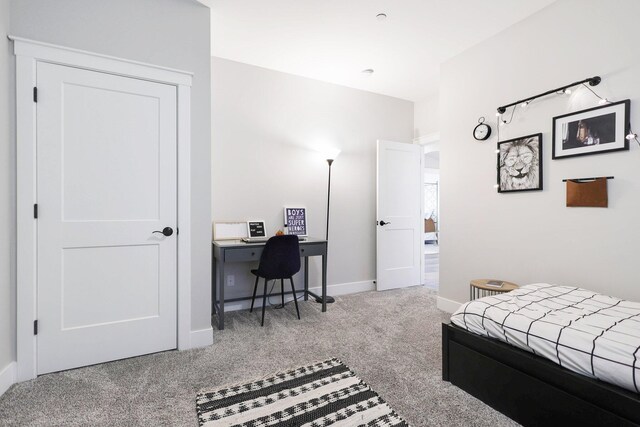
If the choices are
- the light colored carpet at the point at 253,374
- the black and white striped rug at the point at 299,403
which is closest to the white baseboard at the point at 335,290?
the light colored carpet at the point at 253,374

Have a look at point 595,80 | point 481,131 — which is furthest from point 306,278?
point 595,80

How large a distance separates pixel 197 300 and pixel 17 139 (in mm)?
1550

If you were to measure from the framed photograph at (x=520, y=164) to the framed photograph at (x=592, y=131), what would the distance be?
0.14 meters

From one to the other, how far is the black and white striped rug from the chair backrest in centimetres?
106

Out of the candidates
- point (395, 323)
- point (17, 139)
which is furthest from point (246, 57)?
point (395, 323)

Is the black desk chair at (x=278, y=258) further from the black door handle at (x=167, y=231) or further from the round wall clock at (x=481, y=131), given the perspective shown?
the round wall clock at (x=481, y=131)

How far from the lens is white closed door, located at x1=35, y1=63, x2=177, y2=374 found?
2006 mm

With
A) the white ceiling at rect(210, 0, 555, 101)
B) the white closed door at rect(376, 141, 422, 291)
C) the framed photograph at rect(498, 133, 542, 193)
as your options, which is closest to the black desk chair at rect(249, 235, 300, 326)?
the white closed door at rect(376, 141, 422, 291)

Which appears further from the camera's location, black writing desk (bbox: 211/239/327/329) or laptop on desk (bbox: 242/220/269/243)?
laptop on desk (bbox: 242/220/269/243)

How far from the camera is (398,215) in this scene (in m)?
4.25

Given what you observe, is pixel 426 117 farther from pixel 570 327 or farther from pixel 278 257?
pixel 570 327

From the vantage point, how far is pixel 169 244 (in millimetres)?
2346

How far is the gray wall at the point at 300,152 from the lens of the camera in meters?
3.34

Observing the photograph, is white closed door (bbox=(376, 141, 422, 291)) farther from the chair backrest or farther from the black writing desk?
the chair backrest
